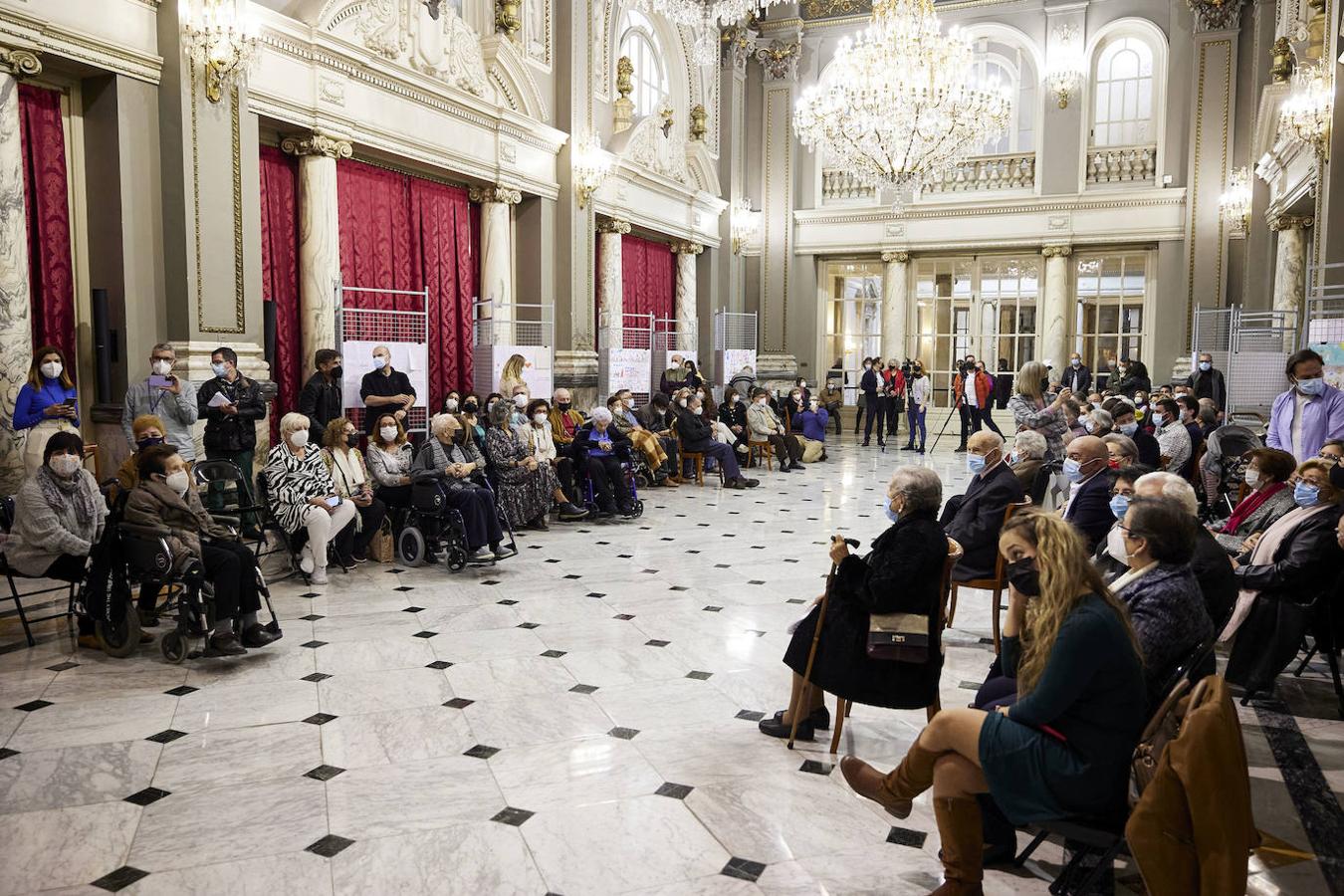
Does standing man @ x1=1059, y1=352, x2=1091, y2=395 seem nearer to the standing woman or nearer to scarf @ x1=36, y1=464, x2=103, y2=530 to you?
the standing woman

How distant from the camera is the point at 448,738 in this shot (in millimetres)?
4059

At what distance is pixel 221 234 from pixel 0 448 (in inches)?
99.0

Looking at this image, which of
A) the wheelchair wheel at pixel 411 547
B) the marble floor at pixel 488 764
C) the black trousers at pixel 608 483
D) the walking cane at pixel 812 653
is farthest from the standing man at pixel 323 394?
the walking cane at pixel 812 653

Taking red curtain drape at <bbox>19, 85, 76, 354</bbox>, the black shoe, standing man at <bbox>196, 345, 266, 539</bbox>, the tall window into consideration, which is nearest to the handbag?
the black shoe

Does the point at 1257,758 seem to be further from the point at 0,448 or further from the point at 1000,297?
the point at 1000,297

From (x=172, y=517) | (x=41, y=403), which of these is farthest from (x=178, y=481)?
(x=41, y=403)

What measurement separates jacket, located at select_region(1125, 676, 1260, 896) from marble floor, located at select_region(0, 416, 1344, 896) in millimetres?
761

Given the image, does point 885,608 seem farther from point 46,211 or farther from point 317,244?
point 317,244

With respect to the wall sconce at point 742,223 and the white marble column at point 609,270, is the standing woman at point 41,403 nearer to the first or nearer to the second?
the white marble column at point 609,270

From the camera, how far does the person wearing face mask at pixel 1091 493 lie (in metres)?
5.07

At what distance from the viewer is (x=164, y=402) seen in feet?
23.3

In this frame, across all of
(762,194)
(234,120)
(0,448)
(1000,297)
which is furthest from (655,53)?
(0,448)

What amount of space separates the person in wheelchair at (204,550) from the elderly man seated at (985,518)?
3.79 metres

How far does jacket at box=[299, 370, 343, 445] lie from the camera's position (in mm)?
8406
